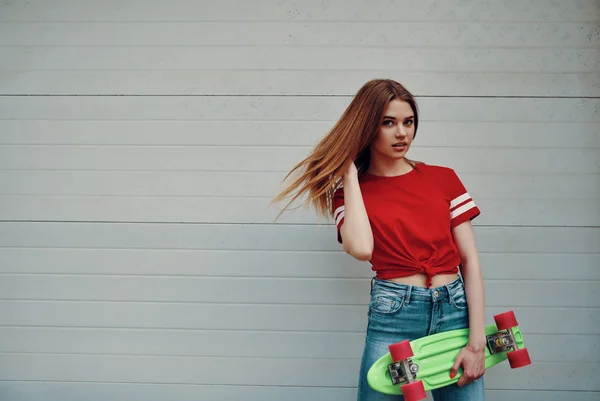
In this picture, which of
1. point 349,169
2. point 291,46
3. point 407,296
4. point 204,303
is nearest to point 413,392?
point 407,296

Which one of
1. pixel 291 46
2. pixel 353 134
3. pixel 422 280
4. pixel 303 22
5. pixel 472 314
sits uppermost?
pixel 303 22

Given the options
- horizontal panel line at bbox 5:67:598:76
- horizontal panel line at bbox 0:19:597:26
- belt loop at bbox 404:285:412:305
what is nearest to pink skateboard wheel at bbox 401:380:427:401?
belt loop at bbox 404:285:412:305

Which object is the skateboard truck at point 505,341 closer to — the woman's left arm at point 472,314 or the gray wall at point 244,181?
the woman's left arm at point 472,314

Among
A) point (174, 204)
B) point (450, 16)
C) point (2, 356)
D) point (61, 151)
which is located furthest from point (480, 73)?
point (2, 356)

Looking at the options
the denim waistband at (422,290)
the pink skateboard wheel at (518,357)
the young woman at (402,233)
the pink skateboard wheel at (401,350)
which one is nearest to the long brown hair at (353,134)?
the young woman at (402,233)

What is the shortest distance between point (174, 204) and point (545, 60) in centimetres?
203

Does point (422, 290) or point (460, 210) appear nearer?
point (422, 290)

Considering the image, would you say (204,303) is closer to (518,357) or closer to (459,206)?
(459,206)

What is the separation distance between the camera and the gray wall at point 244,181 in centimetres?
298

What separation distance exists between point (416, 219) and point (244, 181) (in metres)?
1.20

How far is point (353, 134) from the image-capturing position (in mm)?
2158

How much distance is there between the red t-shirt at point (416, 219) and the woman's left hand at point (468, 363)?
266mm

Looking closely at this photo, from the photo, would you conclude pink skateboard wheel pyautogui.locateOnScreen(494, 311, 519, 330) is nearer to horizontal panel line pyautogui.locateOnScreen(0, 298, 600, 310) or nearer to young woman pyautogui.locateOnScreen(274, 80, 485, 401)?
young woman pyautogui.locateOnScreen(274, 80, 485, 401)

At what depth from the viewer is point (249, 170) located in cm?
303
